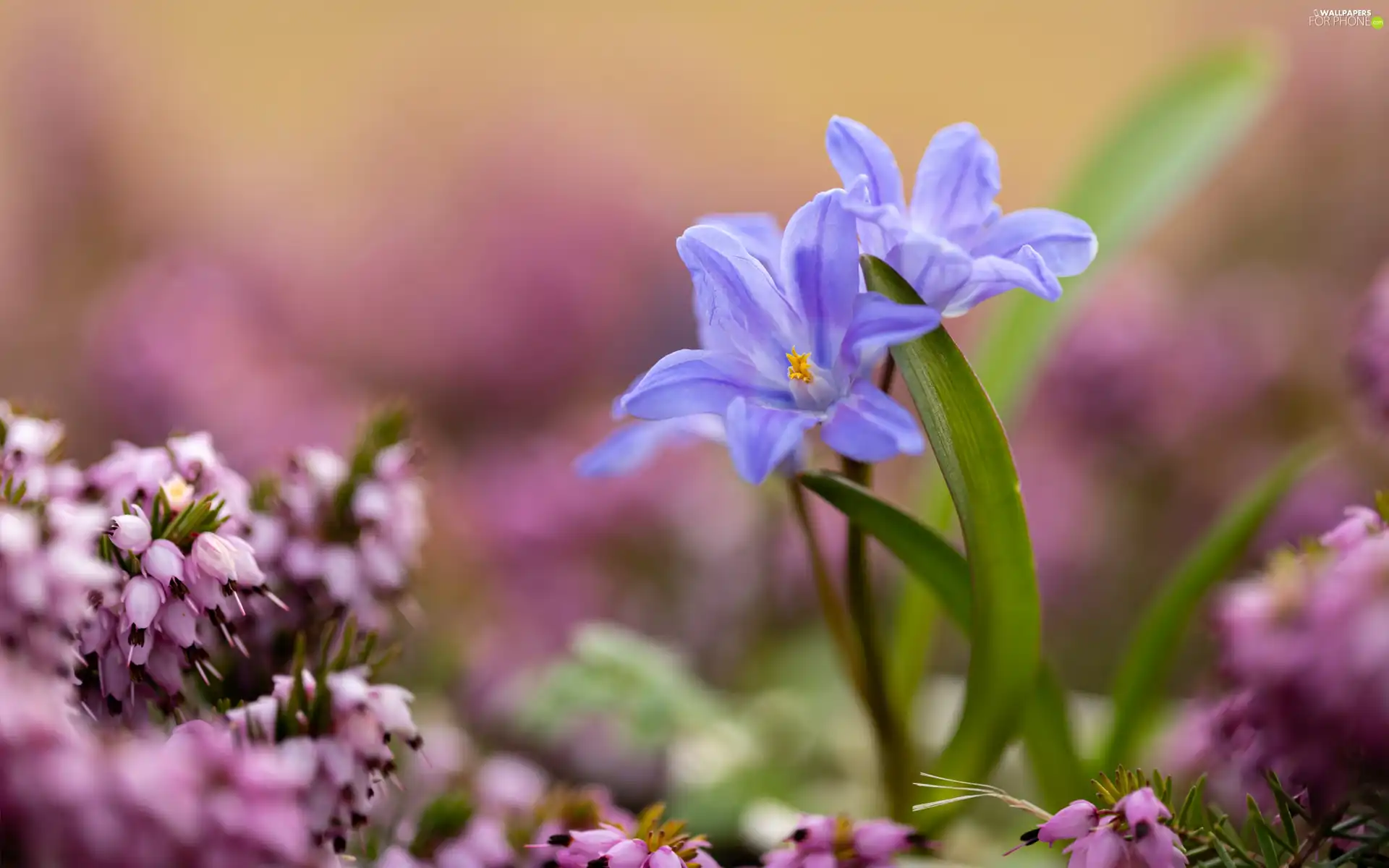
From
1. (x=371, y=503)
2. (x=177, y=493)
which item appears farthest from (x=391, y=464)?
(x=177, y=493)

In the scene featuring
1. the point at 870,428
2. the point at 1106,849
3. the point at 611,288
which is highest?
the point at 611,288

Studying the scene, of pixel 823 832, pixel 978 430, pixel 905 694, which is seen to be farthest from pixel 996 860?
pixel 978 430

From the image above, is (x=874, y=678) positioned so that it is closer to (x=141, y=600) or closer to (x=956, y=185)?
(x=956, y=185)

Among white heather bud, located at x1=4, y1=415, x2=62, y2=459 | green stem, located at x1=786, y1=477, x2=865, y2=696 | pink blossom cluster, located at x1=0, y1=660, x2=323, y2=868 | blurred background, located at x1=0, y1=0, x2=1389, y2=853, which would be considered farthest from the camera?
blurred background, located at x1=0, y1=0, x2=1389, y2=853

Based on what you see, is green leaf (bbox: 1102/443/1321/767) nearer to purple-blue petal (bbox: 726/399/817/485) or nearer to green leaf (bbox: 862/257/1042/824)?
green leaf (bbox: 862/257/1042/824)

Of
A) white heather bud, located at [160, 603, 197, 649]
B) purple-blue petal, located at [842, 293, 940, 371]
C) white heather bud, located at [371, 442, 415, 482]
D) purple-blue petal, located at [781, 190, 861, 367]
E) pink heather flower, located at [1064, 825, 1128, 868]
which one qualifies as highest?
white heather bud, located at [371, 442, 415, 482]

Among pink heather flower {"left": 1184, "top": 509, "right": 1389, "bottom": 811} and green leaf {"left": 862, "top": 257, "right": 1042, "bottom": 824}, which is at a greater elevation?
green leaf {"left": 862, "top": 257, "right": 1042, "bottom": 824}

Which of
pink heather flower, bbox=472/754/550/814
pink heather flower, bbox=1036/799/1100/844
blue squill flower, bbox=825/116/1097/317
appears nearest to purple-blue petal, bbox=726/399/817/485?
blue squill flower, bbox=825/116/1097/317

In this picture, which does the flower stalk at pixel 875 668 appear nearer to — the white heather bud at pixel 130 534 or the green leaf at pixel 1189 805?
the green leaf at pixel 1189 805
